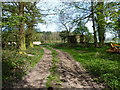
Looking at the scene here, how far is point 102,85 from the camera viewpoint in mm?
3645

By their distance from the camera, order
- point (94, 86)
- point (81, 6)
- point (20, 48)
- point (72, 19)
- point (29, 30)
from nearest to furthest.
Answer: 1. point (94, 86)
2. point (20, 48)
3. point (29, 30)
4. point (81, 6)
5. point (72, 19)

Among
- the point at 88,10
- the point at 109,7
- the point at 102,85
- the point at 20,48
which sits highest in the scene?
the point at 88,10

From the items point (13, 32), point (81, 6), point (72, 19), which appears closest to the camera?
point (13, 32)

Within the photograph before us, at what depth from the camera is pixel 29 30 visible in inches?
508

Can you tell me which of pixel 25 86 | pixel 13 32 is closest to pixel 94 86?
pixel 25 86

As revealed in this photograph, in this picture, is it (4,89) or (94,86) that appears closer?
(4,89)

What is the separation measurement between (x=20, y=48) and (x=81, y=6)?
1146 centimetres

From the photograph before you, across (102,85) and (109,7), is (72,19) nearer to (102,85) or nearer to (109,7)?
(109,7)

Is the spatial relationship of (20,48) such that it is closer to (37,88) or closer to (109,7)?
(37,88)

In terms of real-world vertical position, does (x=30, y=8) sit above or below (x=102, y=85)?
above

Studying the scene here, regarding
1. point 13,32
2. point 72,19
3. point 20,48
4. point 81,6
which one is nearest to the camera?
point 13,32

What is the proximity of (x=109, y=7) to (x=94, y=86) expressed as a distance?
14.5ft

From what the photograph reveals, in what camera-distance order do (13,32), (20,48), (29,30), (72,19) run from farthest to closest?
(72,19) → (29,30) → (20,48) → (13,32)

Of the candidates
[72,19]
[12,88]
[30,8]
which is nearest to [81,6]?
[72,19]
